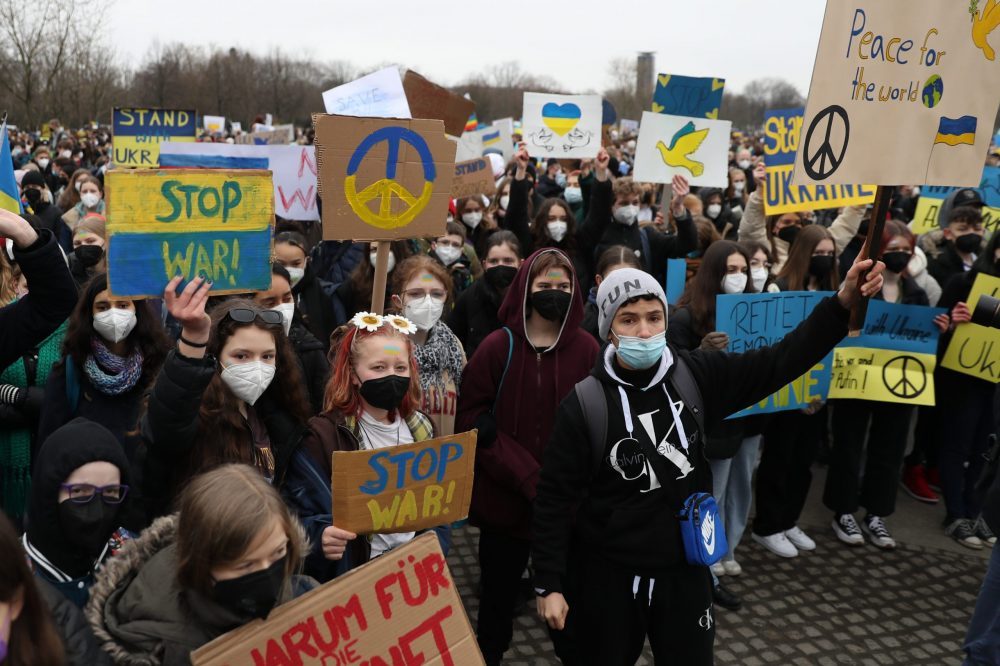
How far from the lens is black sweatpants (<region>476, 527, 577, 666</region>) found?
3.91 meters

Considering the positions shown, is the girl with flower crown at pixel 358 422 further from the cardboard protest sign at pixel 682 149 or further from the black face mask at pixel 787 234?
the black face mask at pixel 787 234

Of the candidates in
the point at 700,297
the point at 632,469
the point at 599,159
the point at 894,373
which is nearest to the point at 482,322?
the point at 700,297

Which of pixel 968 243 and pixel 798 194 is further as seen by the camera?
pixel 798 194

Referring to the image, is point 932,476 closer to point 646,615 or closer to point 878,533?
point 878,533

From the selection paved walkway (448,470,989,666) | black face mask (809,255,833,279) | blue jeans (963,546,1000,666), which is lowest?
paved walkway (448,470,989,666)

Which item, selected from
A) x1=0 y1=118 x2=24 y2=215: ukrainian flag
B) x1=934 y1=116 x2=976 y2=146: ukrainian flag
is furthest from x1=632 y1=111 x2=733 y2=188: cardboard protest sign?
x1=0 y1=118 x2=24 y2=215: ukrainian flag

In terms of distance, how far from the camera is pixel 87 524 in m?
2.43

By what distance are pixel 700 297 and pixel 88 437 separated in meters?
3.40

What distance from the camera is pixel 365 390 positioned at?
315cm

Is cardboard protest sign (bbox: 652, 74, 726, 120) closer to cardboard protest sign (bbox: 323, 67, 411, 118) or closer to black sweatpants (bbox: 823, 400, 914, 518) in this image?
cardboard protest sign (bbox: 323, 67, 411, 118)

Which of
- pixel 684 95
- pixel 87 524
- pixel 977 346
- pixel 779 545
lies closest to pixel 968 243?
pixel 977 346

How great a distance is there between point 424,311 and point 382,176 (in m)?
0.90

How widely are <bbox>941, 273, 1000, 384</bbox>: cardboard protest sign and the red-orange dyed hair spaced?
→ 4210 mm

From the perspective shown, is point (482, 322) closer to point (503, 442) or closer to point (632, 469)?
point (503, 442)
